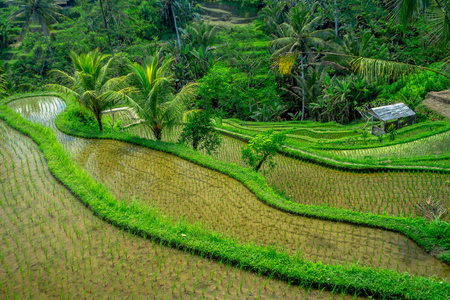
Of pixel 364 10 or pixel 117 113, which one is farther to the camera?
pixel 364 10

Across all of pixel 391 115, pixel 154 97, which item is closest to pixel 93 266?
pixel 154 97

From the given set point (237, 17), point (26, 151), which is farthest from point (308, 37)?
point (237, 17)

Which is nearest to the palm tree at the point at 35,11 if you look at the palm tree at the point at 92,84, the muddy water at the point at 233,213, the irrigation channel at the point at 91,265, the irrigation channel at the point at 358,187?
the palm tree at the point at 92,84

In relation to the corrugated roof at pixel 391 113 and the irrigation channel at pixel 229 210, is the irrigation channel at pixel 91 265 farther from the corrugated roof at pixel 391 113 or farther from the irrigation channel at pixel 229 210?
the corrugated roof at pixel 391 113

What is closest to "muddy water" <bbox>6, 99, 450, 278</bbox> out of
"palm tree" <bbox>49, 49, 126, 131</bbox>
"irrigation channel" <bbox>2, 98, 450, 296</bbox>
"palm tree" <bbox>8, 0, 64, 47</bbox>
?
"irrigation channel" <bbox>2, 98, 450, 296</bbox>

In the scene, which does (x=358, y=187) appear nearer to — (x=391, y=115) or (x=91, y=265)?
(x=91, y=265)

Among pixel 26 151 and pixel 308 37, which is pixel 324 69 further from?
pixel 26 151
